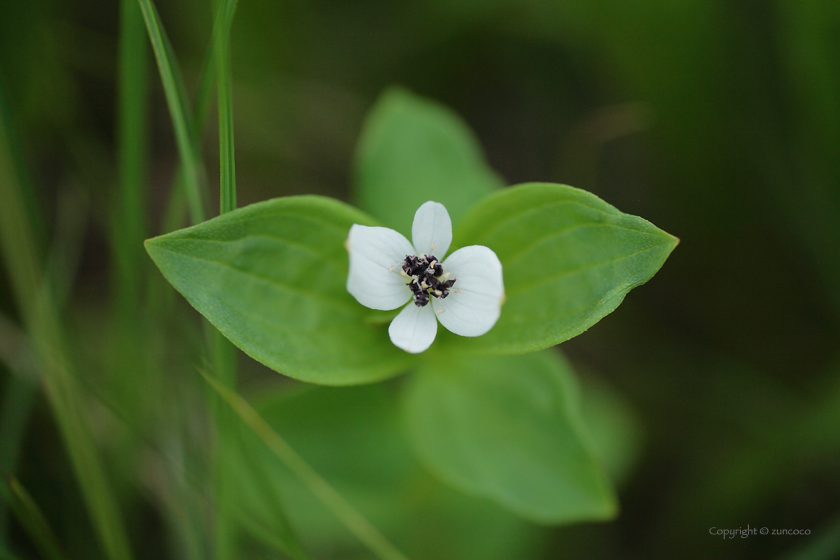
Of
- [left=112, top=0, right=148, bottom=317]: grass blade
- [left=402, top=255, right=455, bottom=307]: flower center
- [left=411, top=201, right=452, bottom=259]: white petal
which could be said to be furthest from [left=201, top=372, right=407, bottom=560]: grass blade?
[left=411, top=201, right=452, bottom=259]: white petal

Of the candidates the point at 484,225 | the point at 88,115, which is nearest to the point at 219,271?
the point at 484,225

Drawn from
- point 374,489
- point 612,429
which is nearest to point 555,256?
point 374,489

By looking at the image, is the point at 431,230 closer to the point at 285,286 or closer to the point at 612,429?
the point at 285,286

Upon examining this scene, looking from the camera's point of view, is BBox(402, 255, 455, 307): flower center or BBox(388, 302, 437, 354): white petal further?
BBox(402, 255, 455, 307): flower center

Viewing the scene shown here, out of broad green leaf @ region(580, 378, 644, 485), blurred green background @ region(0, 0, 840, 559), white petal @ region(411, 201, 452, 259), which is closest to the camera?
white petal @ region(411, 201, 452, 259)

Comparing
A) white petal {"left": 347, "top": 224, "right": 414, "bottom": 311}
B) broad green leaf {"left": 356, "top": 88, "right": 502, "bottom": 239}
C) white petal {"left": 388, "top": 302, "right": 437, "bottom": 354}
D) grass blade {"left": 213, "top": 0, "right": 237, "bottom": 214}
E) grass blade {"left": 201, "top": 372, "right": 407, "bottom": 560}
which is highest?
broad green leaf {"left": 356, "top": 88, "right": 502, "bottom": 239}

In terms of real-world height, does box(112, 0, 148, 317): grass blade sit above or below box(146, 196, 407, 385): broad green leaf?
above

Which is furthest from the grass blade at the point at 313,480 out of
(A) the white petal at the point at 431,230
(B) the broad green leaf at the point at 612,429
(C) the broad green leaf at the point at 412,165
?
(B) the broad green leaf at the point at 612,429

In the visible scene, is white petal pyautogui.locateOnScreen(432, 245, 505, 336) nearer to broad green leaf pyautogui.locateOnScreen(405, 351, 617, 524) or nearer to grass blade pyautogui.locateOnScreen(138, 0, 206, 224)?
broad green leaf pyautogui.locateOnScreen(405, 351, 617, 524)
